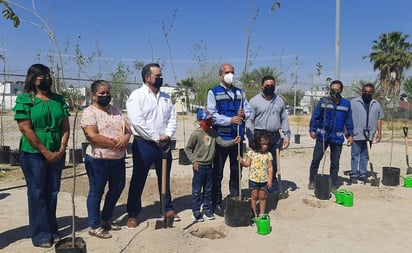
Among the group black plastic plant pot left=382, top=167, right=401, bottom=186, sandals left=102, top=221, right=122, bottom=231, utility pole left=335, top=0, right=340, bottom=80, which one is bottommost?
sandals left=102, top=221, right=122, bottom=231

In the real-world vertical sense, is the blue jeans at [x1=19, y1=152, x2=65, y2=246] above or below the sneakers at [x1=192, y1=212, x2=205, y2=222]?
above

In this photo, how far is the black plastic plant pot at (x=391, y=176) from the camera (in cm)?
695

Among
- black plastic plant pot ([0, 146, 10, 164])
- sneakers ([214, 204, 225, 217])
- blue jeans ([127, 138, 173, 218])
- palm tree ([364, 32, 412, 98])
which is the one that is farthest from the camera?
palm tree ([364, 32, 412, 98])

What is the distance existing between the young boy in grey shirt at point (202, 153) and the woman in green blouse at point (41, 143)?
4.91 feet

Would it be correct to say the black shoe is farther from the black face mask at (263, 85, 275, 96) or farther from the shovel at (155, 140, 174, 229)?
the shovel at (155, 140, 174, 229)

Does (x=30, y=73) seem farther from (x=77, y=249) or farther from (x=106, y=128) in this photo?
(x=77, y=249)

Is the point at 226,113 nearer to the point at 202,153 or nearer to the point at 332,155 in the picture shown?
the point at 202,153

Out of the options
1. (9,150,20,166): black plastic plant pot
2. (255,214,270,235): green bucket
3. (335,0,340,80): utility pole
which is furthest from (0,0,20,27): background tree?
(335,0,340,80): utility pole

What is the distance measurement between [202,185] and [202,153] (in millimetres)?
428

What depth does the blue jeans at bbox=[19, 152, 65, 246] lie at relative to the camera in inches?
143

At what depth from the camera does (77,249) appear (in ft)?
10.2

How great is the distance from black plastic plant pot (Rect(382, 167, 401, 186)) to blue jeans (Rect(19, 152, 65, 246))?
5795mm

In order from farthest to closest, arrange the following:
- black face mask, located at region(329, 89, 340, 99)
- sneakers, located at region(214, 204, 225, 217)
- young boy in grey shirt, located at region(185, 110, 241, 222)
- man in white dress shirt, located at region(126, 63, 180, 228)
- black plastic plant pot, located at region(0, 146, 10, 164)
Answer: black plastic plant pot, located at region(0, 146, 10, 164), black face mask, located at region(329, 89, 340, 99), sneakers, located at region(214, 204, 225, 217), young boy in grey shirt, located at region(185, 110, 241, 222), man in white dress shirt, located at region(126, 63, 180, 228)

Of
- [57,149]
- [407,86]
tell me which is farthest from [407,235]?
[407,86]
